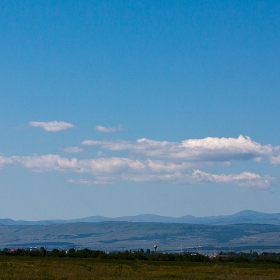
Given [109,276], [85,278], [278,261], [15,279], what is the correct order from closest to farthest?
1. [15,279]
2. [85,278]
3. [109,276]
4. [278,261]

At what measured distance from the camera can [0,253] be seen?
10606 centimetres

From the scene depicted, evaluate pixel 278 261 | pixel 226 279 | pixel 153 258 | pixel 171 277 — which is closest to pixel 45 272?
pixel 171 277

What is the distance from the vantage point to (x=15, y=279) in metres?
45.2

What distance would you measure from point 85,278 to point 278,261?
60.9 metres

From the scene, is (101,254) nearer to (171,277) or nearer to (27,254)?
(27,254)

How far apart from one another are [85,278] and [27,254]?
60832 mm

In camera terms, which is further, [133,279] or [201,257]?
[201,257]

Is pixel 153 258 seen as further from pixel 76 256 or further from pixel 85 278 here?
pixel 85 278

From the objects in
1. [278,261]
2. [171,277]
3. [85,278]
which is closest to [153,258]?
[278,261]

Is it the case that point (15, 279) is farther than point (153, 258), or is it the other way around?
point (153, 258)

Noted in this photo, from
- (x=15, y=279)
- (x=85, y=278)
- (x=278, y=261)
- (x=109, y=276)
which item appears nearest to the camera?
(x=15, y=279)

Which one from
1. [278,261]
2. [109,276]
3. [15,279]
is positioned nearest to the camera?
[15,279]

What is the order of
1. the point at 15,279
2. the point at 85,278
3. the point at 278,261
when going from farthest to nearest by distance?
the point at 278,261 → the point at 85,278 → the point at 15,279

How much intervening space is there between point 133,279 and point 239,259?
56.6 meters
